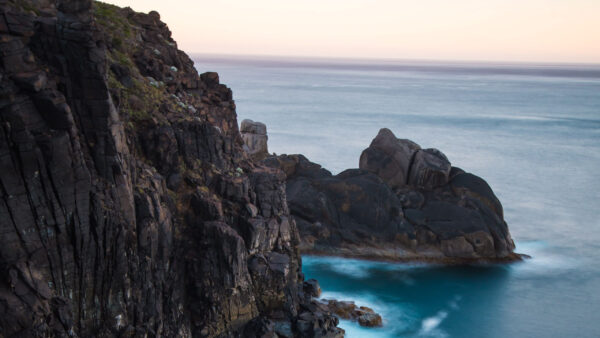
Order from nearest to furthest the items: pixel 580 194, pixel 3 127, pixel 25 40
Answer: pixel 3 127 < pixel 25 40 < pixel 580 194

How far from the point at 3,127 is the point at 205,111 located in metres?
11.3

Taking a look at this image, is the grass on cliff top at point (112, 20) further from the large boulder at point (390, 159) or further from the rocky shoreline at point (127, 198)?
the large boulder at point (390, 159)

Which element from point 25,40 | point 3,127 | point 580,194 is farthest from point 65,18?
point 580,194

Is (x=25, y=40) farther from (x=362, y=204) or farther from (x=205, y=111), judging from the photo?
(x=362, y=204)

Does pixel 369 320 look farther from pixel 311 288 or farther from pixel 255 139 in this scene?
pixel 255 139

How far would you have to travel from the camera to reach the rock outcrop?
4200 cm

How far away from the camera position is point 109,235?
60.9 ft

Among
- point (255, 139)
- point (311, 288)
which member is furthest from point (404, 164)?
point (311, 288)

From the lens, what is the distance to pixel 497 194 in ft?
201

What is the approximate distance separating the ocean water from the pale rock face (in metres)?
14.3

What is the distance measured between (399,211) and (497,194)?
2188cm

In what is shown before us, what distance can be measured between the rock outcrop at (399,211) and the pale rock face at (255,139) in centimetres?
719

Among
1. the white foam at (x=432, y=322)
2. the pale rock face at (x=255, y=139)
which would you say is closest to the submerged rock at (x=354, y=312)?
the white foam at (x=432, y=322)

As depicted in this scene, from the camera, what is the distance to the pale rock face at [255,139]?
2174 inches
